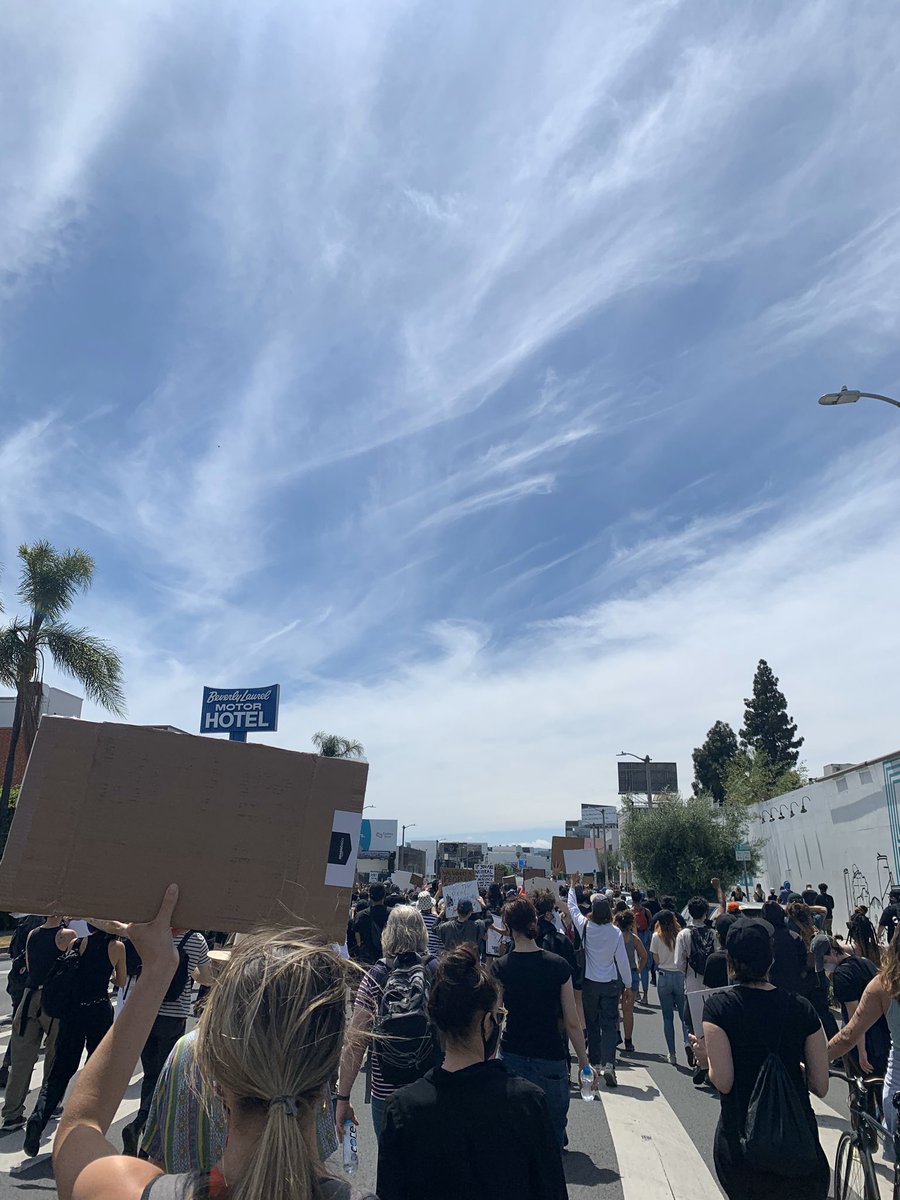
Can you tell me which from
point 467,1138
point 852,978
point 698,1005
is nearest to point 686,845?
point 852,978

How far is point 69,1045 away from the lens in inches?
243

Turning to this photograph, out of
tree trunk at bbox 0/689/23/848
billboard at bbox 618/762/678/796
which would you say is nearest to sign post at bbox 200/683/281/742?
tree trunk at bbox 0/689/23/848

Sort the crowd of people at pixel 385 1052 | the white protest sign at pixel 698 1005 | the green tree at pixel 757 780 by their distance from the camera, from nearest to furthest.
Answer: the crowd of people at pixel 385 1052 → the white protest sign at pixel 698 1005 → the green tree at pixel 757 780

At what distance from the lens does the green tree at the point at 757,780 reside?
51125 mm

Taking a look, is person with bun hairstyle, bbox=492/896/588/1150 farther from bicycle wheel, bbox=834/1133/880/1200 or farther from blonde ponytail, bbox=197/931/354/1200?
blonde ponytail, bbox=197/931/354/1200

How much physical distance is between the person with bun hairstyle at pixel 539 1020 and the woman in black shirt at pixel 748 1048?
1629 mm

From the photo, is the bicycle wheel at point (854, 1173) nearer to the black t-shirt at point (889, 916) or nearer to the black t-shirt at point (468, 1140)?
the black t-shirt at point (889, 916)

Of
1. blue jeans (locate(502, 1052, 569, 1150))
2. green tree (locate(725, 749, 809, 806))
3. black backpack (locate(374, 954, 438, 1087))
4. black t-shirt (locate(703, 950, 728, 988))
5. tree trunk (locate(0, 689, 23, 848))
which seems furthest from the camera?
green tree (locate(725, 749, 809, 806))

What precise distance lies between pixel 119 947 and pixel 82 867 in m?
4.17

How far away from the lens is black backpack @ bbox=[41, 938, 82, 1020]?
6.21m

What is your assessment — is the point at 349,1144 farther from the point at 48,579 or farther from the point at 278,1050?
the point at 48,579

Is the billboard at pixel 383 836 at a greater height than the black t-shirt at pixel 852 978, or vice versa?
the billboard at pixel 383 836

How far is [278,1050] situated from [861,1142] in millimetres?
4528

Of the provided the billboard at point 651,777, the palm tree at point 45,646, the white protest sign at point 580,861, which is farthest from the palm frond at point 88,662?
the billboard at point 651,777
